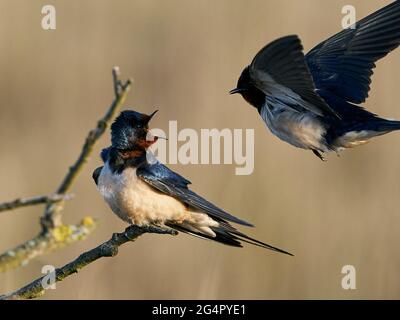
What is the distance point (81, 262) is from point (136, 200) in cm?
59

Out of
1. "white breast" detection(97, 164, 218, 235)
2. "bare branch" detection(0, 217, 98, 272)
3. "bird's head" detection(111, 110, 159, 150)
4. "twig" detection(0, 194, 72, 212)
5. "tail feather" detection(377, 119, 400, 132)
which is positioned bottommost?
"bare branch" detection(0, 217, 98, 272)

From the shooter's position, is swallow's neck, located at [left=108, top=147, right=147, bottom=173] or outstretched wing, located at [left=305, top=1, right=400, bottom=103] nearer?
swallow's neck, located at [left=108, top=147, right=147, bottom=173]

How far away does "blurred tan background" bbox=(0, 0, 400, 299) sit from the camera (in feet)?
9.40

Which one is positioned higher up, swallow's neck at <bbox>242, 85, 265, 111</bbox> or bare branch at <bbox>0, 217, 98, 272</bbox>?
swallow's neck at <bbox>242, 85, 265, 111</bbox>

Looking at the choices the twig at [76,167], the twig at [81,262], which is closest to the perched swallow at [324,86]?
the twig at [81,262]

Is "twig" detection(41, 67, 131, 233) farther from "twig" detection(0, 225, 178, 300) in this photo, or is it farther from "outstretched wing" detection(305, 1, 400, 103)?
"outstretched wing" detection(305, 1, 400, 103)

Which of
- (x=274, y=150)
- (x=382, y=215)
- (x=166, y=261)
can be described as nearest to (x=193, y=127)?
(x=274, y=150)

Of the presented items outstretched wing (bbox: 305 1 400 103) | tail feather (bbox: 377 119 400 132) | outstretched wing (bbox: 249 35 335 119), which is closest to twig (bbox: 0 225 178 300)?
outstretched wing (bbox: 249 35 335 119)

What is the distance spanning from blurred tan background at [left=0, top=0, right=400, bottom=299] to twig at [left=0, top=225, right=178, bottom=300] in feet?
3.77

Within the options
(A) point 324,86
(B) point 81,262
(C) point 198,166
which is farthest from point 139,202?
(C) point 198,166

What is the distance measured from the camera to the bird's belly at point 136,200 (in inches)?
65.6

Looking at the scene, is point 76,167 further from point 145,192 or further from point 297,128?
point 297,128

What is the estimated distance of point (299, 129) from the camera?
2137 mm

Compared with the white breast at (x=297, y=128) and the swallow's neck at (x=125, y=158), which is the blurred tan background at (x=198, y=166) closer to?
the white breast at (x=297, y=128)
